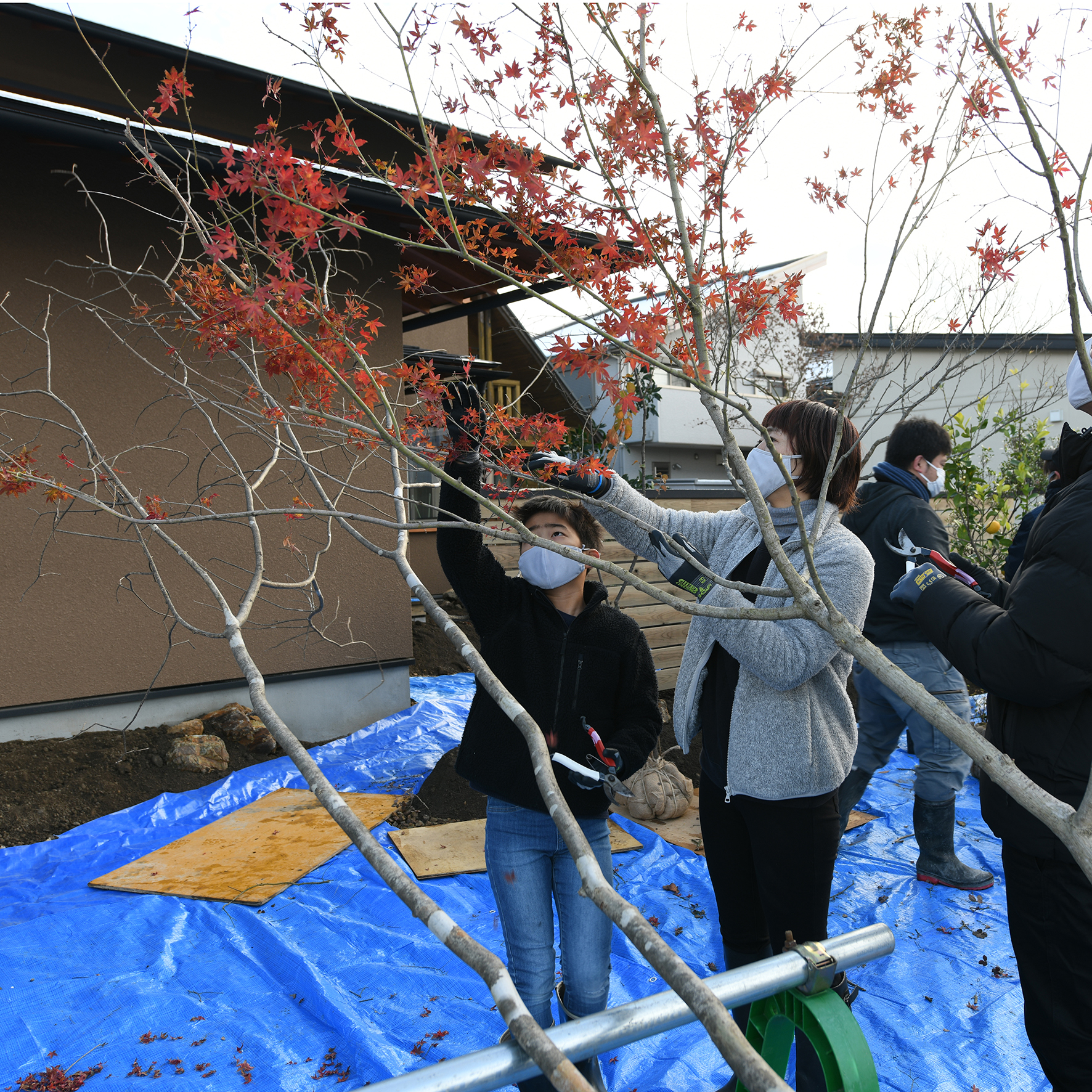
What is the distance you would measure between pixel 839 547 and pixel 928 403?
15002 mm

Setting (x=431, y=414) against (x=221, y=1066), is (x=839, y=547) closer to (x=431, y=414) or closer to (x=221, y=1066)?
(x=431, y=414)

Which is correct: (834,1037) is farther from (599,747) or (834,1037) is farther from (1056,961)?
(599,747)

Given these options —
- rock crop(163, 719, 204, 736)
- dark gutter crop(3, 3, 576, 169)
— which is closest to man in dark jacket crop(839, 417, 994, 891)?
dark gutter crop(3, 3, 576, 169)

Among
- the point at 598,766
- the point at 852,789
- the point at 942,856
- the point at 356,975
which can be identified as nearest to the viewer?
the point at 598,766

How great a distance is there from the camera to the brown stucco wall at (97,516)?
4.49m

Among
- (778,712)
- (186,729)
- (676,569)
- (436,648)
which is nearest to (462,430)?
(676,569)

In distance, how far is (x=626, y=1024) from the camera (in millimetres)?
923

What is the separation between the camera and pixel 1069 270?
96 centimetres

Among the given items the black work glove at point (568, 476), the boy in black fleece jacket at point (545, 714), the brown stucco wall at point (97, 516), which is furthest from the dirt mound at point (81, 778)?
the black work glove at point (568, 476)

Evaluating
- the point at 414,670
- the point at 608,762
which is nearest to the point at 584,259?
the point at 608,762

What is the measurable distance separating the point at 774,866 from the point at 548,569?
96cm

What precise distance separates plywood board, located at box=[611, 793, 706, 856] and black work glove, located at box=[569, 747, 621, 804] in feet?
6.19

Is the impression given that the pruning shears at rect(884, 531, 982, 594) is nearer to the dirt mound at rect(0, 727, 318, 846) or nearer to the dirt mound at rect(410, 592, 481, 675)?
the dirt mound at rect(0, 727, 318, 846)

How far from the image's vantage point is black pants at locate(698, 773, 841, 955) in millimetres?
1895
